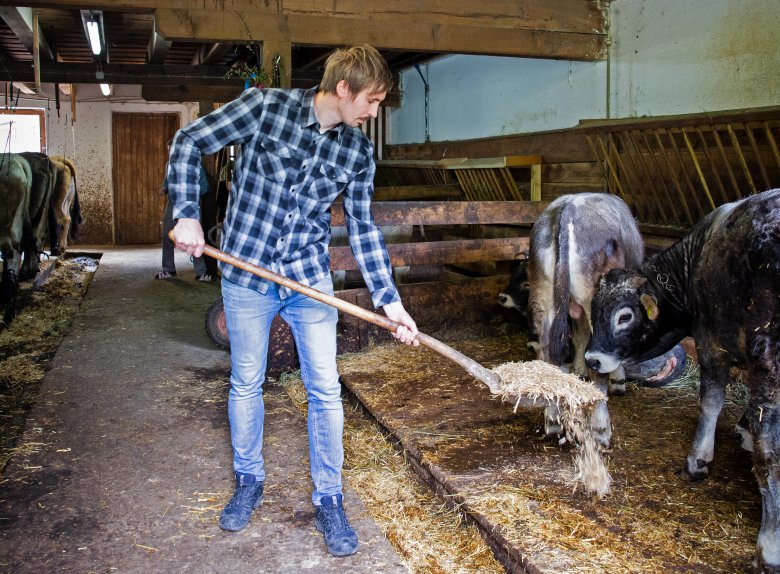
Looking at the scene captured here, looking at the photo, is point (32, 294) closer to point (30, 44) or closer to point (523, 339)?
point (30, 44)

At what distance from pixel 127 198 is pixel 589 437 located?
15.0 meters

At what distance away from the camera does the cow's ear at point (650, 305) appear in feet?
12.1

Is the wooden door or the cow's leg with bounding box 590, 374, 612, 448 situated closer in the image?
the cow's leg with bounding box 590, 374, 612, 448

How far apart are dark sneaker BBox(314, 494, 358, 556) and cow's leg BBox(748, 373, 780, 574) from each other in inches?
59.2

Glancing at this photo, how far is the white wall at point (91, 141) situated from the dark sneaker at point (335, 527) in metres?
14.5

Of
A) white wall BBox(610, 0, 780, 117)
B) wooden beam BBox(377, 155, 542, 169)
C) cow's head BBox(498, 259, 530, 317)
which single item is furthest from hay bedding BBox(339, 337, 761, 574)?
wooden beam BBox(377, 155, 542, 169)

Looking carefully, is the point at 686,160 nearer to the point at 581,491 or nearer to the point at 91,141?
the point at 581,491

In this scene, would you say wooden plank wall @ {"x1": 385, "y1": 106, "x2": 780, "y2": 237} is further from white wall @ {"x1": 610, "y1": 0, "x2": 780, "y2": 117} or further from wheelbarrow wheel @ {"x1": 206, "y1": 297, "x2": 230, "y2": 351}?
wheelbarrow wheel @ {"x1": 206, "y1": 297, "x2": 230, "y2": 351}

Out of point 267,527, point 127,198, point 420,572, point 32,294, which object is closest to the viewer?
point 420,572

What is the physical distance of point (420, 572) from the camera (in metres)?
2.87

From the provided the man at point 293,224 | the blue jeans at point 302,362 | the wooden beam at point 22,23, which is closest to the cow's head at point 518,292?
the man at point 293,224

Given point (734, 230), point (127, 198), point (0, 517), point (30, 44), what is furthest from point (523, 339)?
point (127, 198)

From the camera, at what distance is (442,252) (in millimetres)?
6215

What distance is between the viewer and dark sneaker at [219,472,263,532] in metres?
3.03
